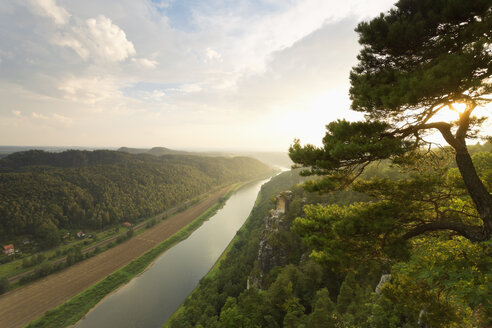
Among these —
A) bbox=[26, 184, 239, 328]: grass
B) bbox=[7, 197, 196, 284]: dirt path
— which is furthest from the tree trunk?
bbox=[7, 197, 196, 284]: dirt path

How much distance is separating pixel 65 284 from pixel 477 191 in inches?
2155

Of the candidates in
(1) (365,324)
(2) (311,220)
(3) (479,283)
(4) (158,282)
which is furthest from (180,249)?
(3) (479,283)

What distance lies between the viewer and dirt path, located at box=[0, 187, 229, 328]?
3089cm

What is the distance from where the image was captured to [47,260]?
4528 cm

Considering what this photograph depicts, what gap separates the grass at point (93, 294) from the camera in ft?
95.2

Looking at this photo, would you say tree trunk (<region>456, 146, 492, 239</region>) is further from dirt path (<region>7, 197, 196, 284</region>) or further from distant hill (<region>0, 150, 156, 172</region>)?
distant hill (<region>0, 150, 156, 172</region>)

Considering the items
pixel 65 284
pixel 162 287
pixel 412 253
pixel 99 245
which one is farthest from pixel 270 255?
pixel 99 245

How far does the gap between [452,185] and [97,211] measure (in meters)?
85.6

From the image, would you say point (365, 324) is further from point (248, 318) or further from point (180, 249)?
point (180, 249)

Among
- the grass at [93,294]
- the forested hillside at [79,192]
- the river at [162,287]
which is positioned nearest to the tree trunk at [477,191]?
the river at [162,287]

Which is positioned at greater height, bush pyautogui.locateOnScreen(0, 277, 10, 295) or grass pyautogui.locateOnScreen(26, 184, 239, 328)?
bush pyautogui.locateOnScreen(0, 277, 10, 295)

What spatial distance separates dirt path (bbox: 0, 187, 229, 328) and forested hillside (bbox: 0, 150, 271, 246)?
18979 millimetres

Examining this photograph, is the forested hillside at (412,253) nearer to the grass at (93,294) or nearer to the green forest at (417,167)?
the green forest at (417,167)

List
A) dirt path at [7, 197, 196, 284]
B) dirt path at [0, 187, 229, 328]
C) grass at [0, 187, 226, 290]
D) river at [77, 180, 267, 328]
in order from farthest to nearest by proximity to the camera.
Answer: grass at [0, 187, 226, 290], dirt path at [7, 197, 196, 284], dirt path at [0, 187, 229, 328], river at [77, 180, 267, 328]
